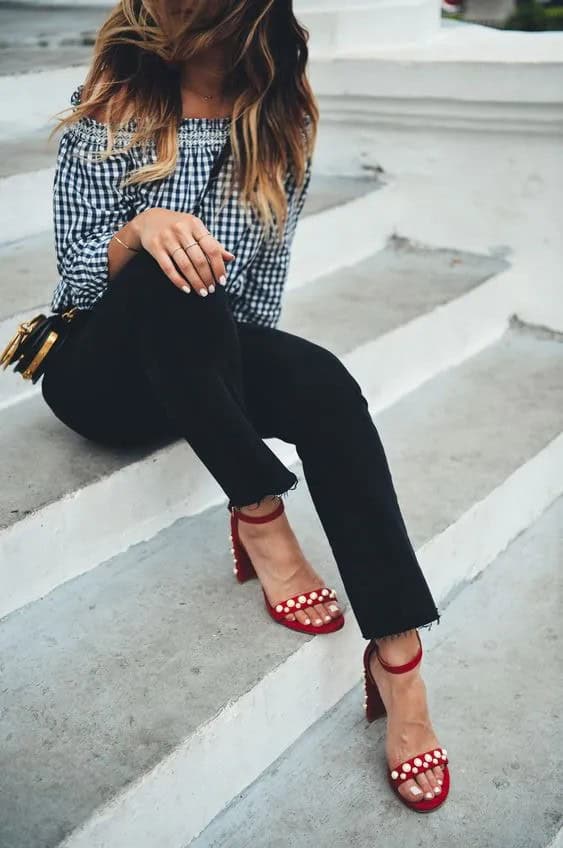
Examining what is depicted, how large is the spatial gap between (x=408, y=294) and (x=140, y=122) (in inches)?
44.2

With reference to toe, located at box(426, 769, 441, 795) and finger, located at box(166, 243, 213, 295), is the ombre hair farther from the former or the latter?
toe, located at box(426, 769, 441, 795)

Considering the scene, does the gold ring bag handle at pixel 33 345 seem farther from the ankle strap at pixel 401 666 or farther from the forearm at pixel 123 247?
the ankle strap at pixel 401 666

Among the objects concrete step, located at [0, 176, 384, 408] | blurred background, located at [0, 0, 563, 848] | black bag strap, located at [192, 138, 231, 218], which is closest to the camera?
blurred background, located at [0, 0, 563, 848]

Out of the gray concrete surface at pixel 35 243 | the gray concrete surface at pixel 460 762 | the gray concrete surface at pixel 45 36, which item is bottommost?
the gray concrete surface at pixel 460 762

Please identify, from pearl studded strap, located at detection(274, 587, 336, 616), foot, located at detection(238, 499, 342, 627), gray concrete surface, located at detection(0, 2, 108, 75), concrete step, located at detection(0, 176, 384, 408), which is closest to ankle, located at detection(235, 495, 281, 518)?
foot, located at detection(238, 499, 342, 627)

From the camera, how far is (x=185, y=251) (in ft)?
5.04

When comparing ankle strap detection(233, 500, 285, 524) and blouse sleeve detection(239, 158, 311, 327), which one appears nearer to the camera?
ankle strap detection(233, 500, 285, 524)

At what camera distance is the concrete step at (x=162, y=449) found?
1.72 metres

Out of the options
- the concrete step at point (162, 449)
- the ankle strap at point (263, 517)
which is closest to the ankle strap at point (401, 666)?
the ankle strap at point (263, 517)

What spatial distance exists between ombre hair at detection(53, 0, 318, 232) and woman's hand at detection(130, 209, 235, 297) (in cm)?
23

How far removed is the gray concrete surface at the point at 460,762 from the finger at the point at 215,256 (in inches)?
31.9

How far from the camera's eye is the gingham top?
5.80ft

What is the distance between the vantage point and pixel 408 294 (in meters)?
2.70

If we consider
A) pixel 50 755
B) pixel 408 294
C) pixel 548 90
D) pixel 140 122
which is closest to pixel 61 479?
pixel 50 755
